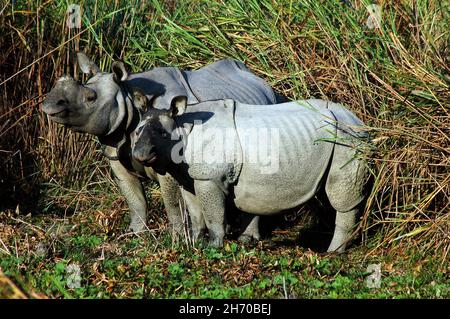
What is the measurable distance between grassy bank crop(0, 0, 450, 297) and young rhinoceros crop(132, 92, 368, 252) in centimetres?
27

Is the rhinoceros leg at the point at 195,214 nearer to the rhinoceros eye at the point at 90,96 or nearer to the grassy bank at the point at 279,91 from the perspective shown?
the grassy bank at the point at 279,91

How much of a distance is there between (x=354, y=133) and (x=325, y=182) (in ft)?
1.47

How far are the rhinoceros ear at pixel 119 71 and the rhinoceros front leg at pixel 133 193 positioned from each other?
0.72 m

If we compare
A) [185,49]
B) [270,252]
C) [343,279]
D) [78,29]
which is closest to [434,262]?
[343,279]

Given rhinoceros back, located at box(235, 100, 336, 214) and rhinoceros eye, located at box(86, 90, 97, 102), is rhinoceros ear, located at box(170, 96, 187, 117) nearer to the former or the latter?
rhinoceros back, located at box(235, 100, 336, 214)

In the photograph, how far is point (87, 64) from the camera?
26.0 ft

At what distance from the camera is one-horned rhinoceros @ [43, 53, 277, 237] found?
7.46 m

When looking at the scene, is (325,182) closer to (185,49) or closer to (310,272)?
(310,272)

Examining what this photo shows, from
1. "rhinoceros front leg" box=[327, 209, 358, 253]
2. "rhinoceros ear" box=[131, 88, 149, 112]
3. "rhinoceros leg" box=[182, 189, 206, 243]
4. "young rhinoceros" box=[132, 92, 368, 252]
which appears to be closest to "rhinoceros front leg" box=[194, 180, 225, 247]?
"young rhinoceros" box=[132, 92, 368, 252]

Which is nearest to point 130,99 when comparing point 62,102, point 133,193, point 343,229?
point 62,102

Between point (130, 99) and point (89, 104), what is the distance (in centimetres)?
34

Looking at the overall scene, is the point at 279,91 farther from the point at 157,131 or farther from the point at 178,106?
the point at 157,131

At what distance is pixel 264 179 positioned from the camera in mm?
7254
